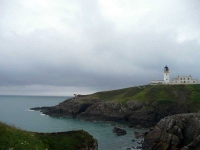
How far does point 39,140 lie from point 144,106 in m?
101

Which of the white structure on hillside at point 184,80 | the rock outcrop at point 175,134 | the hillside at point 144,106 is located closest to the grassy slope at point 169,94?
the hillside at point 144,106

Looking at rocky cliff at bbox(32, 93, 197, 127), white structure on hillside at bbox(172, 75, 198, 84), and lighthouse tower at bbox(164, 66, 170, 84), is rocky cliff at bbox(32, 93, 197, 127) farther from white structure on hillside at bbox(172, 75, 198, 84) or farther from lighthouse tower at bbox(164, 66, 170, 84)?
lighthouse tower at bbox(164, 66, 170, 84)

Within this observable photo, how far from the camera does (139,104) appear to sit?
412 ft

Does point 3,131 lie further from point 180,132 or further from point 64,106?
point 64,106

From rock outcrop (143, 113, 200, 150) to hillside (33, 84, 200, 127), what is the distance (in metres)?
43.0

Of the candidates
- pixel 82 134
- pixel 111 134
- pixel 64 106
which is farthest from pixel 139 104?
pixel 82 134

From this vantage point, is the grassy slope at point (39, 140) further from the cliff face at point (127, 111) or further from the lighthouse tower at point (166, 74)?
the lighthouse tower at point (166, 74)

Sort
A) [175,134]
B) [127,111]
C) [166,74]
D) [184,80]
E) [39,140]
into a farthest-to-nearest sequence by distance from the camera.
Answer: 1. [166,74]
2. [184,80]
3. [127,111]
4. [175,134]
5. [39,140]

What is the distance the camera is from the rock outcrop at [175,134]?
2276 inches

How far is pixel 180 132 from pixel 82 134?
35772 millimetres

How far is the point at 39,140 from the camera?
27547 mm

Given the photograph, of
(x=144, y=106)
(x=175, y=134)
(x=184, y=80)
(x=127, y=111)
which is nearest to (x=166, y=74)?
(x=184, y=80)

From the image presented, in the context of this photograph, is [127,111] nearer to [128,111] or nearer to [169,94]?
[128,111]

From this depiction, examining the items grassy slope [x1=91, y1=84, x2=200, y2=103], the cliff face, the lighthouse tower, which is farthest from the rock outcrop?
the lighthouse tower
